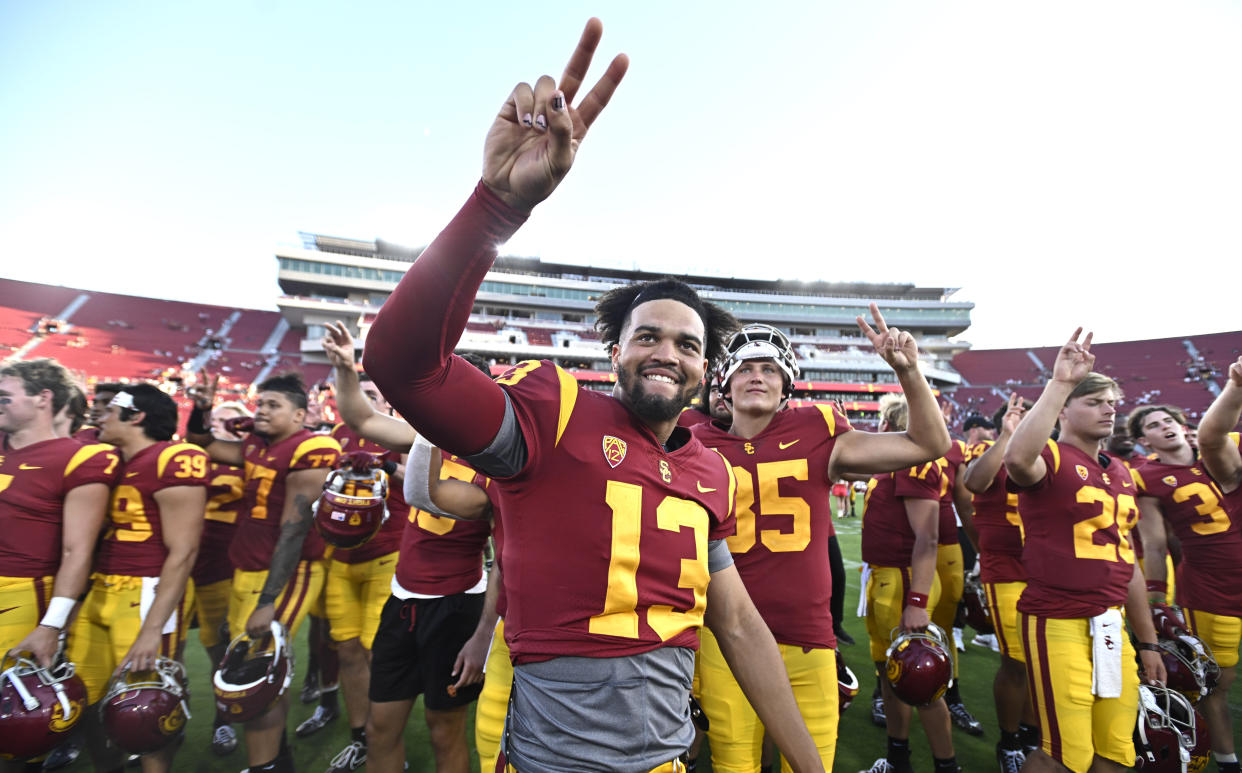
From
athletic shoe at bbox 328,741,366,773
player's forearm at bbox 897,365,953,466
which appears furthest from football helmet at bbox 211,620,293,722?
player's forearm at bbox 897,365,953,466

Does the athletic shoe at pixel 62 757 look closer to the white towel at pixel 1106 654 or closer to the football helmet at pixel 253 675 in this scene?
the football helmet at pixel 253 675

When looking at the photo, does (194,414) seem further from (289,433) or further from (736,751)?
(736,751)

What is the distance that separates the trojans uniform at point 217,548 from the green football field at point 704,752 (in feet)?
2.35

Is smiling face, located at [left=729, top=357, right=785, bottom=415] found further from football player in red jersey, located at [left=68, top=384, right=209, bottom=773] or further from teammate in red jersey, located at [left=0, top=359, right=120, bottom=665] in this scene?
teammate in red jersey, located at [left=0, top=359, right=120, bottom=665]

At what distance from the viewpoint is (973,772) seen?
341cm

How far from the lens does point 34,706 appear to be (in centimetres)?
254

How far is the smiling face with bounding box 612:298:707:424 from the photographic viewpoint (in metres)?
1.50

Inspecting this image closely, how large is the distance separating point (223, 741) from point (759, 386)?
4.09 metres

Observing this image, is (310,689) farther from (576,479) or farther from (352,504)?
(576,479)

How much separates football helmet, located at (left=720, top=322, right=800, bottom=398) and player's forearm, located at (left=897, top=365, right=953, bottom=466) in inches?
21.9

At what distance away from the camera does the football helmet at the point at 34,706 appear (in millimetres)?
2484

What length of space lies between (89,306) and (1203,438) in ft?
170

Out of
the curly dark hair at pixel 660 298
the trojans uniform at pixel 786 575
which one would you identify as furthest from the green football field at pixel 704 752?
the curly dark hair at pixel 660 298

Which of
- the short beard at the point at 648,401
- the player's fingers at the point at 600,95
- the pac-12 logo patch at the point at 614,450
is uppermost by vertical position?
the player's fingers at the point at 600,95
